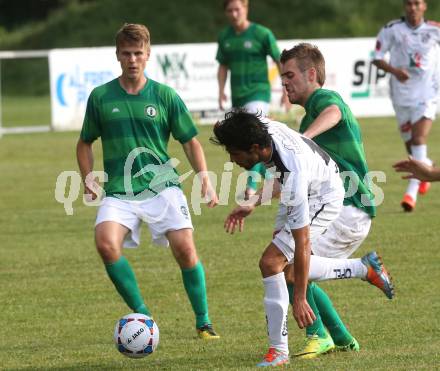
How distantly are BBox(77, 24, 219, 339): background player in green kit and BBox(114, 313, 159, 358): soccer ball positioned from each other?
0.57 m

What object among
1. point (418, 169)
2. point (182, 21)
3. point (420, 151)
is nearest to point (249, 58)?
point (420, 151)

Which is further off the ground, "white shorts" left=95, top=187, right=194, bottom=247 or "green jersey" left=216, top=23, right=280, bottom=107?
"white shorts" left=95, top=187, right=194, bottom=247

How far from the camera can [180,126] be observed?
298 inches

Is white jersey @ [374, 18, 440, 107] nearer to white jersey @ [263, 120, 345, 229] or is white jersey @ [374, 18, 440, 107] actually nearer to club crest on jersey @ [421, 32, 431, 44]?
club crest on jersey @ [421, 32, 431, 44]

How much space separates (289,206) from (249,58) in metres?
8.17

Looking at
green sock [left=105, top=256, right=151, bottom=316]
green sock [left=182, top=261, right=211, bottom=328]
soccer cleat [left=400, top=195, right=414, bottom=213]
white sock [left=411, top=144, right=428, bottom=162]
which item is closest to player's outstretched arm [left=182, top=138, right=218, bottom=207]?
green sock [left=182, top=261, right=211, bottom=328]

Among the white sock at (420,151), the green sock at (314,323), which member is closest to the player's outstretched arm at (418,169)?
the green sock at (314,323)

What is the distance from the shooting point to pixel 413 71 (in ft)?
44.9

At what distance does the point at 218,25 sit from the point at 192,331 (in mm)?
35110

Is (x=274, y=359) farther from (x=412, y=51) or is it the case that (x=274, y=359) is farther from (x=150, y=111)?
(x=412, y=51)

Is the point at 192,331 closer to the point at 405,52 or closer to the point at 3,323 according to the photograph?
the point at 3,323

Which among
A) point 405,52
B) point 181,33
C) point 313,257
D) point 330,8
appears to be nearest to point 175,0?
point 181,33

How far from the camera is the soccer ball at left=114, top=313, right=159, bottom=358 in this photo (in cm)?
670

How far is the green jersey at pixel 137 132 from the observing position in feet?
24.4
